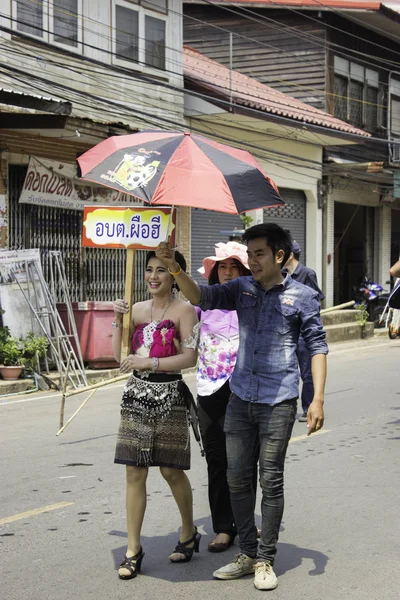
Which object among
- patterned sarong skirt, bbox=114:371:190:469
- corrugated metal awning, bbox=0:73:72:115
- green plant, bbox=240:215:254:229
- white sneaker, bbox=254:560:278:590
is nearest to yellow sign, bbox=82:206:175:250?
patterned sarong skirt, bbox=114:371:190:469

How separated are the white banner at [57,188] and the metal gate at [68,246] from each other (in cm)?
15

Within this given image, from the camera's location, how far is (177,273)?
4.60 m

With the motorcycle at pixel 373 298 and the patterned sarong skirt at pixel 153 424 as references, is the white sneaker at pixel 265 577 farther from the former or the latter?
the motorcycle at pixel 373 298

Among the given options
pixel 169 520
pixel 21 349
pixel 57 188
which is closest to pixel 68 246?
pixel 57 188

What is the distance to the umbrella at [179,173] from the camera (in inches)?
180

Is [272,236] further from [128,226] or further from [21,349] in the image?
[21,349]

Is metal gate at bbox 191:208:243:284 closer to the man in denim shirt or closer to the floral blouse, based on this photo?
the floral blouse

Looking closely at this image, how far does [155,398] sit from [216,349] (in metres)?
0.73

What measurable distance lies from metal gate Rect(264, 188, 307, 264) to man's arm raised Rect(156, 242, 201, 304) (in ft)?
58.2

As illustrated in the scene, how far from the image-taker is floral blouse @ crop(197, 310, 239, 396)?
5.34m

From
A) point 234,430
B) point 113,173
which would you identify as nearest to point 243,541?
point 234,430

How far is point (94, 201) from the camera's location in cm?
1636

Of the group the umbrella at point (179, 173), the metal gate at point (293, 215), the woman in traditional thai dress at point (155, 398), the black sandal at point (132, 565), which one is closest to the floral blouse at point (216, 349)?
the woman in traditional thai dress at point (155, 398)

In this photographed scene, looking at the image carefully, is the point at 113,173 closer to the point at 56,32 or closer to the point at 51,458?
the point at 51,458
